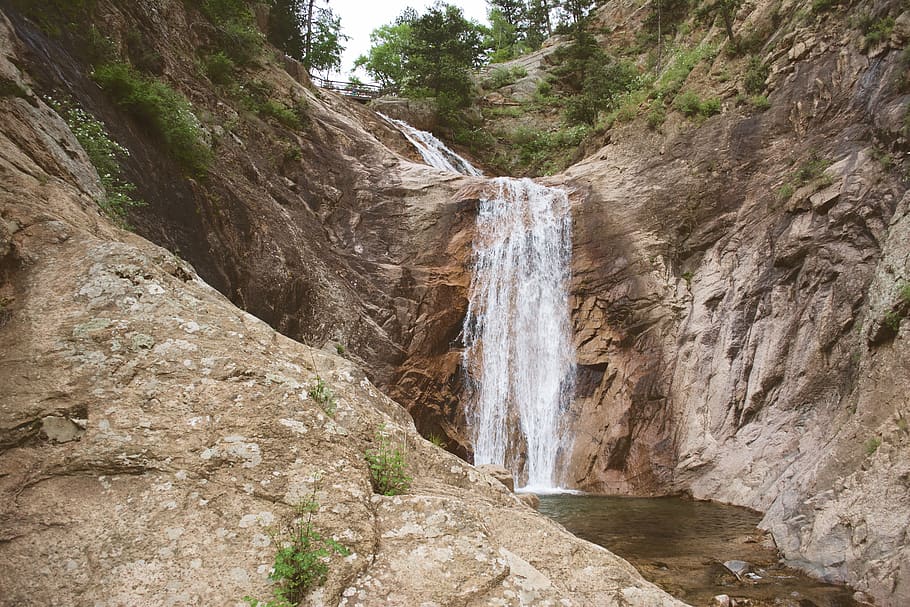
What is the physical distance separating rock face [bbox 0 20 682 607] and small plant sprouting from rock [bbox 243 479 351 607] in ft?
0.17

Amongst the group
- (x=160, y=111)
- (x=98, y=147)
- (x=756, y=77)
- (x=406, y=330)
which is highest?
(x=756, y=77)

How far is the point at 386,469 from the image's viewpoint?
3.57m

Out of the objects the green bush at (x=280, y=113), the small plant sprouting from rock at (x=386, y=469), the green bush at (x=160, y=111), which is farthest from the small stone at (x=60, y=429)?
the green bush at (x=280, y=113)

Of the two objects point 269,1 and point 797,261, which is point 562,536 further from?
point 269,1

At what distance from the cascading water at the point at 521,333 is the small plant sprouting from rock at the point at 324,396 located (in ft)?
39.8

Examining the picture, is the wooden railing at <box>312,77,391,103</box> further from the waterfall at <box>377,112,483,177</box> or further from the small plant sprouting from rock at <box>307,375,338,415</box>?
the small plant sprouting from rock at <box>307,375,338,415</box>

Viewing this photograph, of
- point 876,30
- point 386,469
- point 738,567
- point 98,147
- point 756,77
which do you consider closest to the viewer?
point 386,469

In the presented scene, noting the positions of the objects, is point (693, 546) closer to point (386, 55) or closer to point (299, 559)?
point (299, 559)

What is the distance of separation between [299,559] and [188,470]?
2.91ft

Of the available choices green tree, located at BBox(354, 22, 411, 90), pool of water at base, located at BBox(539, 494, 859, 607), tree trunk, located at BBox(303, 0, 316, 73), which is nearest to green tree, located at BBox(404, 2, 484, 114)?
tree trunk, located at BBox(303, 0, 316, 73)

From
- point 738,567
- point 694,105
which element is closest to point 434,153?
point 694,105

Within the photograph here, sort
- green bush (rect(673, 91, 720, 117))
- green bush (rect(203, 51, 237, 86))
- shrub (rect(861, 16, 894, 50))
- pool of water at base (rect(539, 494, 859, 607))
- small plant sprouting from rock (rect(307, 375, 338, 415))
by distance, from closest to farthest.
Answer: small plant sprouting from rock (rect(307, 375, 338, 415)) < pool of water at base (rect(539, 494, 859, 607)) < shrub (rect(861, 16, 894, 50)) < green bush (rect(203, 51, 237, 86)) < green bush (rect(673, 91, 720, 117))

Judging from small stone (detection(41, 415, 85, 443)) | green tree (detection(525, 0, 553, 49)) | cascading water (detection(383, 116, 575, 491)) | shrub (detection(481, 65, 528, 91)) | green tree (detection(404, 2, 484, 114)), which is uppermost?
green tree (detection(525, 0, 553, 49))

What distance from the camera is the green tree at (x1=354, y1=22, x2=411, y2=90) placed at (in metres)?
43.6
